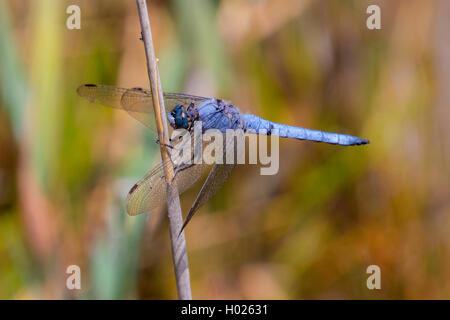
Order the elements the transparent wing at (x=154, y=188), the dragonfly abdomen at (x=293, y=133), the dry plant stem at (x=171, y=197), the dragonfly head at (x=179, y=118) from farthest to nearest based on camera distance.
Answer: the dragonfly abdomen at (x=293, y=133) → the dragonfly head at (x=179, y=118) → the transparent wing at (x=154, y=188) → the dry plant stem at (x=171, y=197)

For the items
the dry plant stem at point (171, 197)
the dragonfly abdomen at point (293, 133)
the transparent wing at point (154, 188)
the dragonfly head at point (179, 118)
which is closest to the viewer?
the dry plant stem at point (171, 197)

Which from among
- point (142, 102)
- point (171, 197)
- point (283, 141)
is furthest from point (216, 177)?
point (283, 141)

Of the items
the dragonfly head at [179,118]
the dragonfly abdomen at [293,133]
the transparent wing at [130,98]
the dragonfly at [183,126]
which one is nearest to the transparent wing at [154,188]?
the dragonfly at [183,126]

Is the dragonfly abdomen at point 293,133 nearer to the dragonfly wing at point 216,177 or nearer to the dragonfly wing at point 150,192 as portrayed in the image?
the dragonfly wing at point 216,177

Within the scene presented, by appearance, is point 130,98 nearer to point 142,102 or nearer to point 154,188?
point 142,102

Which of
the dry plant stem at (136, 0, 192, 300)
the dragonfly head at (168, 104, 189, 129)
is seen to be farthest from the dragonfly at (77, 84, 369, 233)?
the dry plant stem at (136, 0, 192, 300)

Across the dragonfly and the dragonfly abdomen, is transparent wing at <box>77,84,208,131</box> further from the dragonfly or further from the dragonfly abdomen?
the dragonfly abdomen

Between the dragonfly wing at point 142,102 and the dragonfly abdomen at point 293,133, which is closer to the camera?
the dragonfly wing at point 142,102
